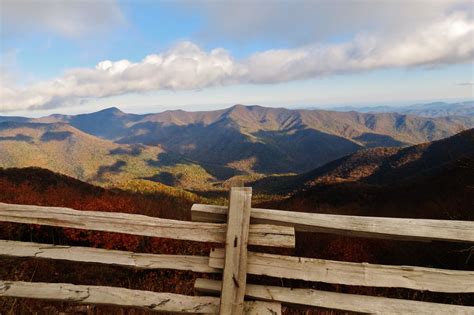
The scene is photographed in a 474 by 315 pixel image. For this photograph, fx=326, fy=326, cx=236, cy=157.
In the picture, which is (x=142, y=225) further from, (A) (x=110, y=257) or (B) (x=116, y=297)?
(B) (x=116, y=297)

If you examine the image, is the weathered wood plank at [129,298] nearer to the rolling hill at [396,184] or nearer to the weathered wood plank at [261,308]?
the weathered wood plank at [261,308]

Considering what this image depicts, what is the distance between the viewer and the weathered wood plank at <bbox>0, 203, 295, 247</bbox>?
324 cm

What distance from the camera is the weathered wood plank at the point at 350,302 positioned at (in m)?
3.11

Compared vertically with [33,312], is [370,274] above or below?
above

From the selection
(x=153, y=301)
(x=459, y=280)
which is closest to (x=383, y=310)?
(x=459, y=280)

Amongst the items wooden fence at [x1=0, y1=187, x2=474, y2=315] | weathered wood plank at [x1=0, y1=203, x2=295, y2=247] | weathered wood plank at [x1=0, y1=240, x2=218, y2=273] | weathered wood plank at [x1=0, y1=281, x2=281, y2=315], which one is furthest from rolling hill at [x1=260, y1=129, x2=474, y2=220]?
weathered wood plank at [x1=0, y1=240, x2=218, y2=273]

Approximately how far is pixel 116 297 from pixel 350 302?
2.39 meters

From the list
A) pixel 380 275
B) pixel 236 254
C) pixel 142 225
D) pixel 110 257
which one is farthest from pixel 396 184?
pixel 110 257

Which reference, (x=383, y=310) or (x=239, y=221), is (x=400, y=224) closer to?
(x=383, y=310)

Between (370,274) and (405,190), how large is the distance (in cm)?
4033

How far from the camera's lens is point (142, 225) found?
138 inches

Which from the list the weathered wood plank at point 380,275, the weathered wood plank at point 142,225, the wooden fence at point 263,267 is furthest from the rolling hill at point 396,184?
the weathered wood plank at point 142,225

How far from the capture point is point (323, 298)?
321 centimetres

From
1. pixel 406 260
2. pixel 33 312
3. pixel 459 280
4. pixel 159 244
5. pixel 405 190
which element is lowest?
pixel 405 190
